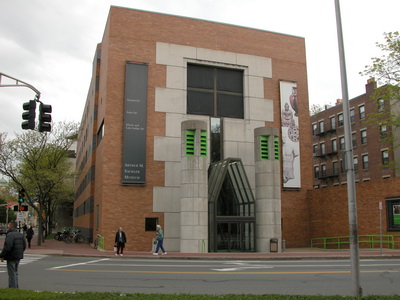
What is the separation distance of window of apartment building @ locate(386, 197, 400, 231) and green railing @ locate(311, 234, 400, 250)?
2.15ft

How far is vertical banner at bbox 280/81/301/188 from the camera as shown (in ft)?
107

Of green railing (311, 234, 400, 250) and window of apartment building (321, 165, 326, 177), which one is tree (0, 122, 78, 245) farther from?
window of apartment building (321, 165, 326, 177)

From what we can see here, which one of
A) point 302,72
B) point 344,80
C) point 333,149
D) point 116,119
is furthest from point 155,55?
point 333,149

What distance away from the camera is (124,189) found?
28266 mm

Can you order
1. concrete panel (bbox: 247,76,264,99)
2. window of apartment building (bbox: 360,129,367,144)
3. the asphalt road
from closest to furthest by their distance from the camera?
1. the asphalt road
2. concrete panel (bbox: 247,76,264,99)
3. window of apartment building (bbox: 360,129,367,144)

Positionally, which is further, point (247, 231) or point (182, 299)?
point (247, 231)

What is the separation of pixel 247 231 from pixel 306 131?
11057 mm

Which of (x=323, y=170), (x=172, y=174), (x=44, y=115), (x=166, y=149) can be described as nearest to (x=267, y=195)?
(x=172, y=174)

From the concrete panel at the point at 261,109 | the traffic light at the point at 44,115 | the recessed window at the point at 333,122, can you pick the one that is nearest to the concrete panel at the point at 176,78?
the concrete panel at the point at 261,109

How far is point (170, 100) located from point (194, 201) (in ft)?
27.5

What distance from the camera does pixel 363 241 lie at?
27.1 metres

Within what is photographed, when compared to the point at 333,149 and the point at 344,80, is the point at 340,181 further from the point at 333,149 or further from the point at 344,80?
the point at 344,80

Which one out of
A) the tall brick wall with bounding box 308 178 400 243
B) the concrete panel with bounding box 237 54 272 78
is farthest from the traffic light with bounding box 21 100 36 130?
the tall brick wall with bounding box 308 178 400 243

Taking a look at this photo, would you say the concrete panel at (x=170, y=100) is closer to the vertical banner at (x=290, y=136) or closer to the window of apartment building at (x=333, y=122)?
the vertical banner at (x=290, y=136)
